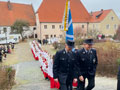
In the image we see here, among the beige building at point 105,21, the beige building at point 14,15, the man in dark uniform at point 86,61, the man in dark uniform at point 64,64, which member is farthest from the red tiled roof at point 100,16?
the man in dark uniform at point 64,64

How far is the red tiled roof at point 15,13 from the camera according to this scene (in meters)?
39.6

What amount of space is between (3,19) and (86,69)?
39.4 m

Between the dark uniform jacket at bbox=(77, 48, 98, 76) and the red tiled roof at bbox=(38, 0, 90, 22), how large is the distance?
107ft

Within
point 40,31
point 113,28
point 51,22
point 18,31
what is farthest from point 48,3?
point 113,28

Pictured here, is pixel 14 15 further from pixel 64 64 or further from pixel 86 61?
pixel 64 64

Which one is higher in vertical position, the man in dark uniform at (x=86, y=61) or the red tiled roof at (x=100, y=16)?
the red tiled roof at (x=100, y=16)

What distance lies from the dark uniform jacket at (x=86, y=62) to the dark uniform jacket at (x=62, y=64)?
0.38 m

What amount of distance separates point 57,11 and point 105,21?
47.6 feet

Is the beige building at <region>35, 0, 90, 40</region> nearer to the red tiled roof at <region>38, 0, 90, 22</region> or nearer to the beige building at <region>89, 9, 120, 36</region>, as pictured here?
the red tiled roof at <region>38, 0, 90, 22</region>

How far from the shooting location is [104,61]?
829 cm

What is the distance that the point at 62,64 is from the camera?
397cm

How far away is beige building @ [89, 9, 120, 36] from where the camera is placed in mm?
41406

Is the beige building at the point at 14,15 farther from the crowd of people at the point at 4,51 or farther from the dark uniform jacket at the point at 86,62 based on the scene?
the dark uniform jacket at the point at 86,62

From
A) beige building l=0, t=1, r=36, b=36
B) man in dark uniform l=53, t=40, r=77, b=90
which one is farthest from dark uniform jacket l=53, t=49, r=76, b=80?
beige building l=0, t=1, r=36, b=36
